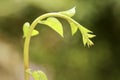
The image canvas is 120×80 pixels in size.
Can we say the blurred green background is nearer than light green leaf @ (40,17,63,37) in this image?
No

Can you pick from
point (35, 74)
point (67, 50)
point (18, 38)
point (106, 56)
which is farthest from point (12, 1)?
point (35, 74)

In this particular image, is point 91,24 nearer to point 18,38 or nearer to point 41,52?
point 41,52

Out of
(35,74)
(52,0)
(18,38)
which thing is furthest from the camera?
(18,38)

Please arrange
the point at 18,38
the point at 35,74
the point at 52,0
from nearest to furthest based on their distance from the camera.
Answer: the point at 35,74, the point at 52,0, the point at 18,38

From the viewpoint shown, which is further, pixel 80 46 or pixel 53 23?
pixel 80 46

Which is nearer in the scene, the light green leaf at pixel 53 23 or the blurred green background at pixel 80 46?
the light green leaf at pixel 53 23

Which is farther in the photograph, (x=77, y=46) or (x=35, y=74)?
(x=77, y=46)

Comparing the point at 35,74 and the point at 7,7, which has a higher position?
the point at 7,7

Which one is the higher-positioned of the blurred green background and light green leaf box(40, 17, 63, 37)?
the blurred green background
